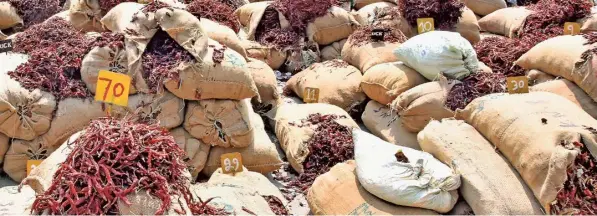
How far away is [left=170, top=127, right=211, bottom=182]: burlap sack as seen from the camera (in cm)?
340

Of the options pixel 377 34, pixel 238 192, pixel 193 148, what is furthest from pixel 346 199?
pixel 377 34

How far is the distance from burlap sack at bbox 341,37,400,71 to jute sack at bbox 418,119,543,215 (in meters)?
1.38

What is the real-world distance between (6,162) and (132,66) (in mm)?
860

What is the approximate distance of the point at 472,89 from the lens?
12.2 ft

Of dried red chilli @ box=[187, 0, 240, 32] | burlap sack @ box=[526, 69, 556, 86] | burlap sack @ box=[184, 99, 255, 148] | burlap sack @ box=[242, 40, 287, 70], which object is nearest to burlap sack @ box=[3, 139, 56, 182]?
burlap sack @ box=[184, 99, 255, 148]

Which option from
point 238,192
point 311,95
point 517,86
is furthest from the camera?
point 311,95

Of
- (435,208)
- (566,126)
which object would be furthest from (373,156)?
(566,126)

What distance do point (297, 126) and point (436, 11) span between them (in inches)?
75.5

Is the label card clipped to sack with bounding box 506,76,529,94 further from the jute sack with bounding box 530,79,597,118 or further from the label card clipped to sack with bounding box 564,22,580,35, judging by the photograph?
the label card clipped to sack with bounding box 564,22,580,35

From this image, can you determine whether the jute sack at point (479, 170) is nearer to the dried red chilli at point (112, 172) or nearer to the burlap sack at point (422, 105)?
the burlap sack at point (422, 105)

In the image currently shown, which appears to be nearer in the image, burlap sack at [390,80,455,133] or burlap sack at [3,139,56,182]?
burlap sack at [3,139,56,182]

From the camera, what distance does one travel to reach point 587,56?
3.57m

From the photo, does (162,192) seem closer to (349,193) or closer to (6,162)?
(349,193)

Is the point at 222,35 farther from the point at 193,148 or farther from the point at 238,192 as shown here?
the point at 238,192
